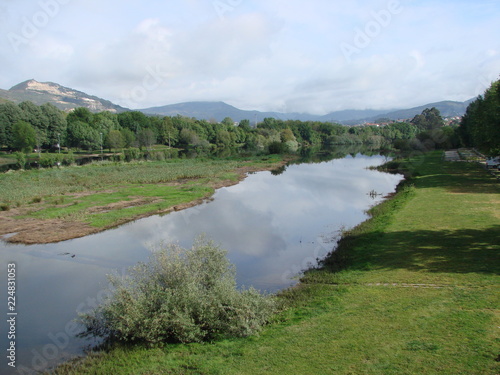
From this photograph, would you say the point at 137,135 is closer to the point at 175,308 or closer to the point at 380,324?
the point at 175,308

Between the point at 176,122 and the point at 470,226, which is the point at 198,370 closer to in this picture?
the point at 470,226

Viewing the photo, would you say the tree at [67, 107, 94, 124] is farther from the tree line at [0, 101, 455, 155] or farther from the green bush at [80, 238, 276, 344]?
the green bush at [80, 238, 276, 344]

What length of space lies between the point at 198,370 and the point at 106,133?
85802 mm

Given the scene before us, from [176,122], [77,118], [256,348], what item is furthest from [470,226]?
[176,122]

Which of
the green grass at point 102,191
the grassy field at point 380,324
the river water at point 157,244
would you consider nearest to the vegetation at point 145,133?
the green grass at point 102,191

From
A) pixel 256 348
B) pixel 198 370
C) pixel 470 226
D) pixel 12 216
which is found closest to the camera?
pixel 198 370

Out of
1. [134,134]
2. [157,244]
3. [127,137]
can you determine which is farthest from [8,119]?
[157,244]

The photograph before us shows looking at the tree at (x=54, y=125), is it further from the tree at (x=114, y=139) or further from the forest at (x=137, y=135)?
the tree at (x=114, y=139)

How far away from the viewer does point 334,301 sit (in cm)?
1180

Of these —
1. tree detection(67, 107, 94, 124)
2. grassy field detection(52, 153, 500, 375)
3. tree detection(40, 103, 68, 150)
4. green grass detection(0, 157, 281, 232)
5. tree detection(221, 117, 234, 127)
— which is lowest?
grassy field detection(52, 153, 500, 375)

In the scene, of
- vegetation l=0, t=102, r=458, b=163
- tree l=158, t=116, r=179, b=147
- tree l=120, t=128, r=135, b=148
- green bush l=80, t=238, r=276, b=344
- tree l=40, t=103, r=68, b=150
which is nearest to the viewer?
green bush l=80, t=238, r=276, b=344

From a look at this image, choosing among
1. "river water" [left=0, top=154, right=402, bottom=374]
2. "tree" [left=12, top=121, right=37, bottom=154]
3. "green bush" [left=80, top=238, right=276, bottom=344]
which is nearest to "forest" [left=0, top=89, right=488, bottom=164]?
"tree" [left=12, top=121, right=37, bottom=154]

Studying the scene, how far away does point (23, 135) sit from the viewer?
220ft

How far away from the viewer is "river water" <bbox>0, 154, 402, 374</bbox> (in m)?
12.1
